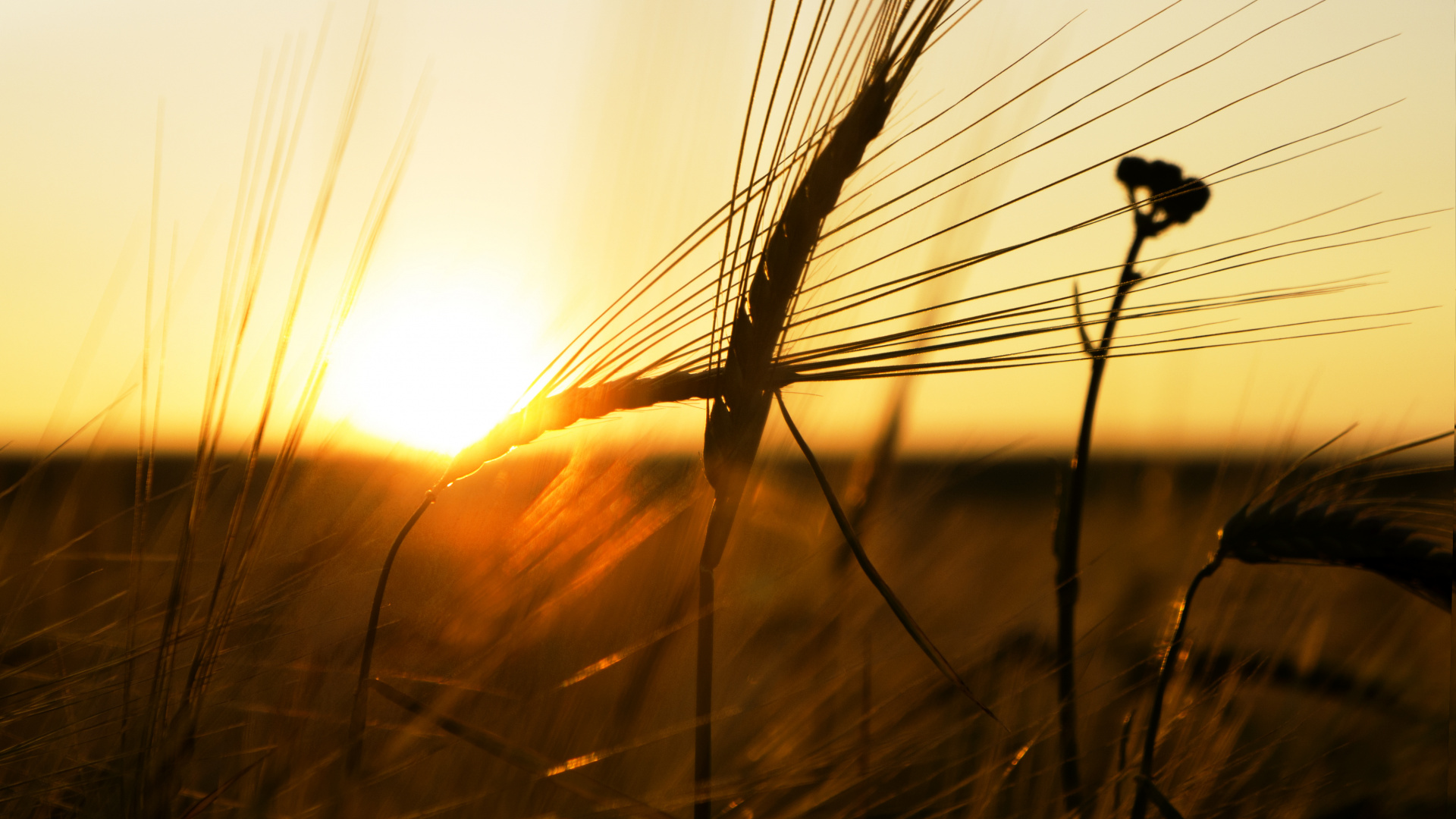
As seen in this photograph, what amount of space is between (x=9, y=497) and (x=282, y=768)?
310mm

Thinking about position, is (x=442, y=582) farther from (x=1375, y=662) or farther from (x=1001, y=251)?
(x=1375, y=662)

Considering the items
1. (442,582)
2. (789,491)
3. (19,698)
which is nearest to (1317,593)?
(789,491)

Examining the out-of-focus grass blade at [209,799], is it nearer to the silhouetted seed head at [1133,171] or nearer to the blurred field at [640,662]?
the blurred field at [640,662]

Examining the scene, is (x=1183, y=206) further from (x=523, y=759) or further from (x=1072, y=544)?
(x=523, y=759)

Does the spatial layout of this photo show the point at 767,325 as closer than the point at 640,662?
Yes

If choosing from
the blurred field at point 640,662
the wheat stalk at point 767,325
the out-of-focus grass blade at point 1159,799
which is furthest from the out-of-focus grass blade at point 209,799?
the out-of-focus grass blade at point 1159,799

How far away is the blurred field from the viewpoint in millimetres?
479

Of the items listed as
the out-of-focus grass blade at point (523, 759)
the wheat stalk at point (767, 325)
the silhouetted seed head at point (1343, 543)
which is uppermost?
the wheat stalk at point (767, 325)

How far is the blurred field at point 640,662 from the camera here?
1.57 feet

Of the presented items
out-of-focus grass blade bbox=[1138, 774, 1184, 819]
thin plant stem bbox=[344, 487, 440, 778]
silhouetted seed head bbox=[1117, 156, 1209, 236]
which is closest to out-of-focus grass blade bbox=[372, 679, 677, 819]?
thin plant stem bbox=[344, 487, 440, 778]

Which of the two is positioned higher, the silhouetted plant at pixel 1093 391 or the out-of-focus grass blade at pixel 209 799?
the silhouetted plant at pixel 1093 391

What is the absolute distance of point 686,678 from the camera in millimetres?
607

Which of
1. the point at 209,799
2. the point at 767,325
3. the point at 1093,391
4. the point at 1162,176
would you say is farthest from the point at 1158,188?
the point at 209,799

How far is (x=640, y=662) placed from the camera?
508 millimetres
